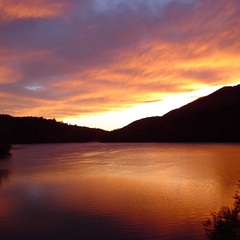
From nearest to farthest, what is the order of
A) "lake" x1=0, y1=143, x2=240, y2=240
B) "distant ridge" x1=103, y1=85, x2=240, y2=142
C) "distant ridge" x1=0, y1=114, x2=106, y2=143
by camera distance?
"lake" x1=0, y1=143, x2=240, y2=240 → "distant ridge" x1=103, y1=85, x2=240, y2=142 → "distant ridge" x1=0, y1=114, x2=106, y2=143

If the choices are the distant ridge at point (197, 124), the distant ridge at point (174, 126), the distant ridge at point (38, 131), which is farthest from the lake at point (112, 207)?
the distant ridge at point (38, 131)

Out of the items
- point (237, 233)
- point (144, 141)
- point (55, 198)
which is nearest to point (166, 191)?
point (55, 198)

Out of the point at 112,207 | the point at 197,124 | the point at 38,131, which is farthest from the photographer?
the point at 38,131

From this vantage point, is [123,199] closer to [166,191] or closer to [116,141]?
[166,191]

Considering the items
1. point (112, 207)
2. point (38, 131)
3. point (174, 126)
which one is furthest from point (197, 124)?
point (112, 207)

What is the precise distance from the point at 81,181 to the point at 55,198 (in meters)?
8.95

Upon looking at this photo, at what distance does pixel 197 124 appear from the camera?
138m

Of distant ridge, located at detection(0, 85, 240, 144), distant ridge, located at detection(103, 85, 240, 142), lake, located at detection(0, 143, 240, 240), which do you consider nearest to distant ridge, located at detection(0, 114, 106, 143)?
distant ridge, located at detection(0, 85, 240, 144)

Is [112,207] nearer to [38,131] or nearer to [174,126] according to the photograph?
[174,126]

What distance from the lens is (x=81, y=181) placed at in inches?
1268

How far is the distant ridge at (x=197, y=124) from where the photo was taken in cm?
12744

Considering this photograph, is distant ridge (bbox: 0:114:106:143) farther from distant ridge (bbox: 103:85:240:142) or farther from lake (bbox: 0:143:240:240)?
lake (bbox: 0:143:240:240)

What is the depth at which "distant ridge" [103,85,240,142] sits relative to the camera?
12744 cm

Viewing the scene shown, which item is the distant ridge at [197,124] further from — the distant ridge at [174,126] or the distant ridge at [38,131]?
the distant ridge at [38,131]
